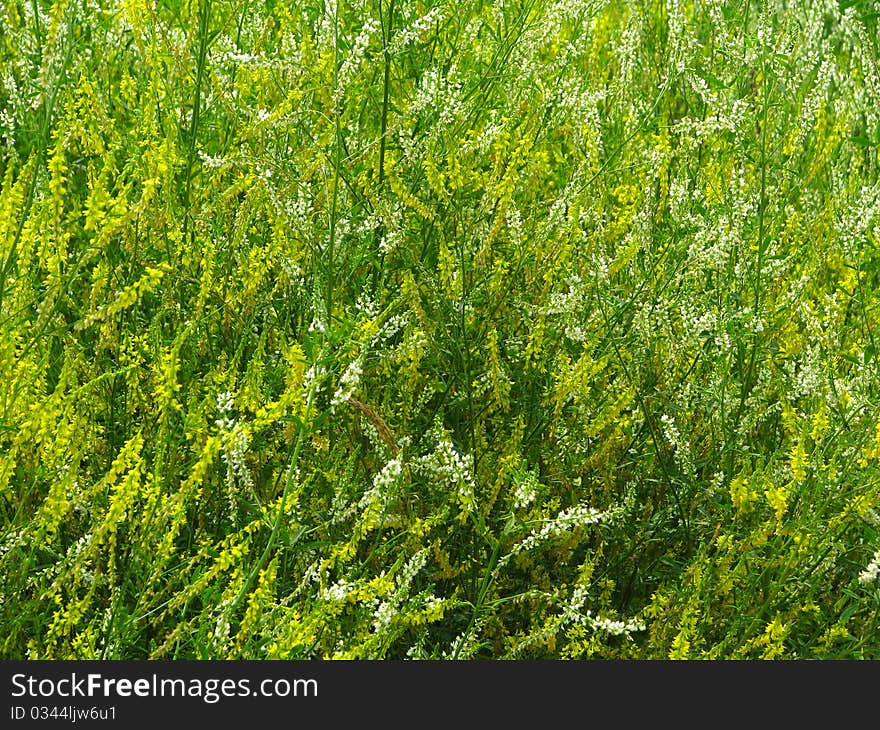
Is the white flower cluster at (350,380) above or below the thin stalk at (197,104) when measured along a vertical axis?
below

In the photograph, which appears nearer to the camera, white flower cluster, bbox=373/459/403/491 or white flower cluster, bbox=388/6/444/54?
white flower cluster, bbox=373/459/403/491

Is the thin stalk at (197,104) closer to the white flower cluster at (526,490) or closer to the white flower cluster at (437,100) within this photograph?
the white flower cluster at (437,100)

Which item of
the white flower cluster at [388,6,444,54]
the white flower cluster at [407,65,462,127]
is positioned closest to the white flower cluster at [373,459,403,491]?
the white flower cluster at [407,65,462,127]

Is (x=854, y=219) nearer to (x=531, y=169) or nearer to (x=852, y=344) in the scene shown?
(x=852, y=344)

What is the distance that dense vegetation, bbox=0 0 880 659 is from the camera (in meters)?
2.06

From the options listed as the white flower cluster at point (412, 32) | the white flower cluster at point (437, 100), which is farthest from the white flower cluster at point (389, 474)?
the white flower cluster at point (412, 32)

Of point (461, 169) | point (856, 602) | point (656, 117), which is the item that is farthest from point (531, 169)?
point (856, 602)

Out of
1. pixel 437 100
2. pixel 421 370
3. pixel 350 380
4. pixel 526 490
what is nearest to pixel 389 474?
pixel 350 380

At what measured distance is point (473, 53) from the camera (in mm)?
3168

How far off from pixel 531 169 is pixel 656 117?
2.71 feet

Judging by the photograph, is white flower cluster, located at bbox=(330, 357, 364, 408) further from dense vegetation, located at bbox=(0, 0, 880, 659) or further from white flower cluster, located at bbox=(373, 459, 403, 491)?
white flower cluster, located at bbox=(373, 459, 403, 491)

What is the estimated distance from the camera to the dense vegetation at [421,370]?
2061 millimetres

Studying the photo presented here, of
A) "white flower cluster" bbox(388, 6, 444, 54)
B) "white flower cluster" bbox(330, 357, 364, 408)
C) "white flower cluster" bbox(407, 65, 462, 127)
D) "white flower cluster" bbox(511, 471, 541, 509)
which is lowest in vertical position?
"white flower cluster" bbox(511, 471, 541, 509)

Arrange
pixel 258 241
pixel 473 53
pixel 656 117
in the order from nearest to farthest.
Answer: pixel 258 241
pixel 473 53
pixel 656 117
